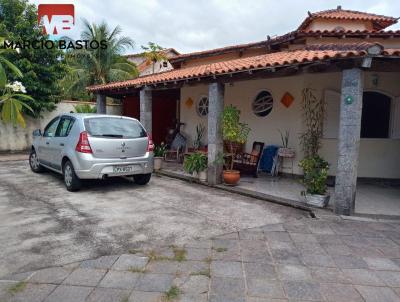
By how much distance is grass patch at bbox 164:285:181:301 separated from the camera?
2852 millimetres

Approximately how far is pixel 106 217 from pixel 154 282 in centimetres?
220

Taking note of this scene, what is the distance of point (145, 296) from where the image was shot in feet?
9.43

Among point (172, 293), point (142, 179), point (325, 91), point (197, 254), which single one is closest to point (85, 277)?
point (172, 293)

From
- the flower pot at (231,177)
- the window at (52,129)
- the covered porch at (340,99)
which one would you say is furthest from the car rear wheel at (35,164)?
the flower pot at (231,177)

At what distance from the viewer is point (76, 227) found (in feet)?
15.0

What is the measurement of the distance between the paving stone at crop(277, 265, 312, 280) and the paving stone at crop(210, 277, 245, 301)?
480 millimetres

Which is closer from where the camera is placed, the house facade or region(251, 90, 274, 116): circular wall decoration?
the house facade

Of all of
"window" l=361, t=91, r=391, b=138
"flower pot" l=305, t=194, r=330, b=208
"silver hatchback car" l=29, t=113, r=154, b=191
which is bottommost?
"flower pot" l=305, t=194, r=330, b=208

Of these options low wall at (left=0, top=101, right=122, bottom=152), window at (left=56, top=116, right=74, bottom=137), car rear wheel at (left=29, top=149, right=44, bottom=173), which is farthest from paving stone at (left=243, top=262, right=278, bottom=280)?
low wall at (left=0, top=101, right=122, bottom=152)

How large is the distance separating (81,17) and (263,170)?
19361 millimetres

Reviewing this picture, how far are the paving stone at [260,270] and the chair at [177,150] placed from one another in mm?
7760

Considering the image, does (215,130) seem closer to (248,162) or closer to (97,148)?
(248,162)

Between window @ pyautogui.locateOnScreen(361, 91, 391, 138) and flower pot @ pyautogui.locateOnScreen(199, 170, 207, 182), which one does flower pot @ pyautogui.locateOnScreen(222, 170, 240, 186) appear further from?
window @ pyautogui.locateOnScreen(361, 91, 391, 138)

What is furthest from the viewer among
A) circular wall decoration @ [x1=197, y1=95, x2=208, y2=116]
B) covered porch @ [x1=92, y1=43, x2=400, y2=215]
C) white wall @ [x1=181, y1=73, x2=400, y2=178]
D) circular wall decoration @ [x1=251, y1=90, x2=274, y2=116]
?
circular wall decoration @ [x1=197, y1=95, x2=208, y2=116]
